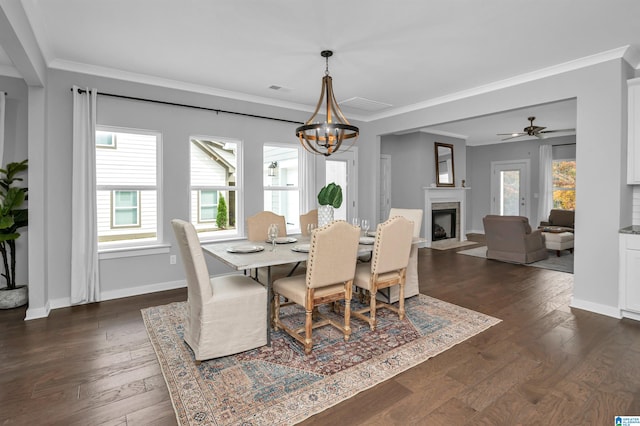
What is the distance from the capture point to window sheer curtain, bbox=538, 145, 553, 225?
28.2 ft

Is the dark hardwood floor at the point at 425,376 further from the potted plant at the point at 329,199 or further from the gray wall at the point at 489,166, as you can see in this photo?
the gray wall at the point at 489,166

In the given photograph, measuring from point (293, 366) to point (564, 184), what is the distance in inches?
352

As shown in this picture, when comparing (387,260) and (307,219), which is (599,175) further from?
(307,219)

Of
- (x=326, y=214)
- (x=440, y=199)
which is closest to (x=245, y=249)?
(x=326, y=214)

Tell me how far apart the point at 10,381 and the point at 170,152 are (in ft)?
9.26

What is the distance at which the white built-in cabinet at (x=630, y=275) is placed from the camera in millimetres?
3256

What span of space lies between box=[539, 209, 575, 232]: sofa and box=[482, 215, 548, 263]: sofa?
1.91m

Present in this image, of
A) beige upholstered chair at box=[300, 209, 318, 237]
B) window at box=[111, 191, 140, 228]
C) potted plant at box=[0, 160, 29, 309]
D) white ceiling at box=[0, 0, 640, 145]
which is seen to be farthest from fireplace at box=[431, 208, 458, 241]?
potted plant at box=[0, 160, 29, 309]

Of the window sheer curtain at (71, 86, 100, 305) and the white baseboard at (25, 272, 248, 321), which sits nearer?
the white baseboard at (25, 272, 248, 321)

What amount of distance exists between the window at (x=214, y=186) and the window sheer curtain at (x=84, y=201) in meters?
1.14

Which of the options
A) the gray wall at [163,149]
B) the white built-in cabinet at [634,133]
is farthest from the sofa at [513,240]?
the gray wall at [163,149]

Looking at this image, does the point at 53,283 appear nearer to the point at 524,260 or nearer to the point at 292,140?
the point at 292,140

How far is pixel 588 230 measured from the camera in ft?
11.8

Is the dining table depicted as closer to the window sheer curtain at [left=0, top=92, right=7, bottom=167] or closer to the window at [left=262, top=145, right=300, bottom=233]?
the window at [left=262, top=145, right=300, bottom=233]
